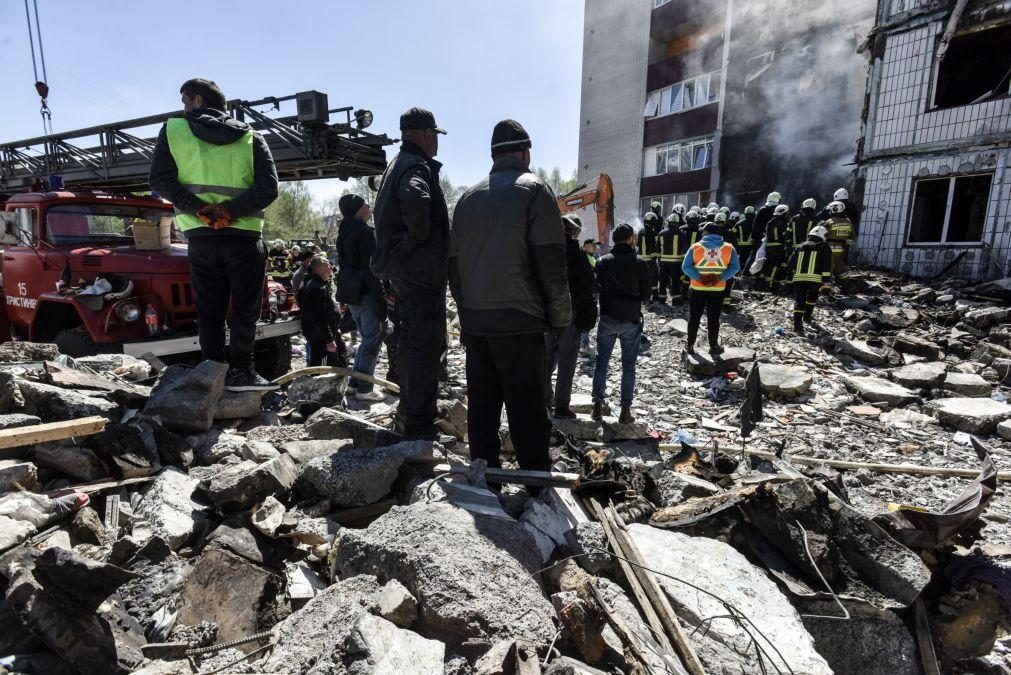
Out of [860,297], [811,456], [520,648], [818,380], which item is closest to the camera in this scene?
[520,648]

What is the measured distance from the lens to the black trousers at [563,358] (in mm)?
5223

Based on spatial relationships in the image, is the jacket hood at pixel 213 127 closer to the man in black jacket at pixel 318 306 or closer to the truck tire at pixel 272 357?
the man in black jacket at pixel 318 306

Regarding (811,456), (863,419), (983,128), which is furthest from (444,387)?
(983,128)

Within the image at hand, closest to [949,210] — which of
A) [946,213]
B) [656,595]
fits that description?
[946,213]

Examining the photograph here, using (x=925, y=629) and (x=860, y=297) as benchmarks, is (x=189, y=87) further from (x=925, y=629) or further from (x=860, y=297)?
(x=860, y=297)

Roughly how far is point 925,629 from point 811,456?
2242 mm

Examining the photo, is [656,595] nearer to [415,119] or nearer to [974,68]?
[415,119]

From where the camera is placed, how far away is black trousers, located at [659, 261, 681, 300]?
11.8 m

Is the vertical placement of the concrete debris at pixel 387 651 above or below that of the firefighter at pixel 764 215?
below

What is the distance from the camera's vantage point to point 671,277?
1195 centimetres

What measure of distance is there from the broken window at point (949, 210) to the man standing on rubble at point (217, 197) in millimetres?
13846

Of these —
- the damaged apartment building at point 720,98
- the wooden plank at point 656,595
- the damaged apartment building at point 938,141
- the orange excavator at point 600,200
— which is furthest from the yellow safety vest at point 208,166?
the damaged apartment building at point 720,98

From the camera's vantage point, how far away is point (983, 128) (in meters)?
10.6

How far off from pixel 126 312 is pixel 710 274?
6.99 meters
